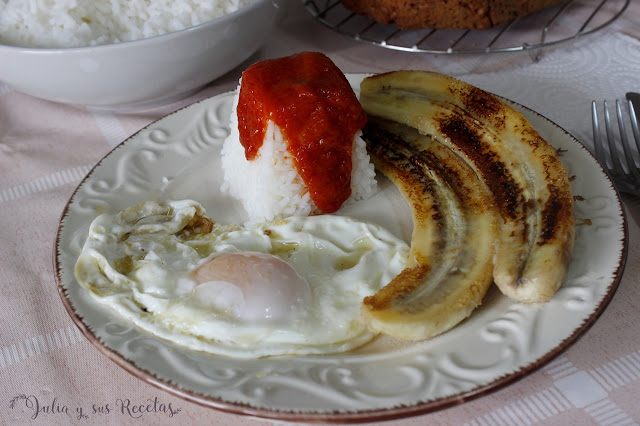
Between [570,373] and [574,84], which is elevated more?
[574,84]

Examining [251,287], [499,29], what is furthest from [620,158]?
[251,287]

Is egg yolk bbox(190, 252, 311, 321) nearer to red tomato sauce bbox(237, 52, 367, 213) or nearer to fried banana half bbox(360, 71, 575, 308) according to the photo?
fried banana half bbox(360, 71, 575, 308)

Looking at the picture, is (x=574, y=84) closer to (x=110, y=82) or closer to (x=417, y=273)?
(x=417, y=273)

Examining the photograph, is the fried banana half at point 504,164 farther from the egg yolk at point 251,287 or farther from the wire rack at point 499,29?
the wire rack at point 499,29

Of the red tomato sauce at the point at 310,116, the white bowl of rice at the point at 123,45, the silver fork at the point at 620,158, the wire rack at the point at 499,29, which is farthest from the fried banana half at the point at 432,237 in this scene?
the wire rack at the point at 499,29

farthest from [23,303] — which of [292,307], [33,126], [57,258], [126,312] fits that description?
[33,126]

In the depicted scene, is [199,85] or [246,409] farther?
[199,85]

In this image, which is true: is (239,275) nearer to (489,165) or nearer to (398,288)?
(398,288)

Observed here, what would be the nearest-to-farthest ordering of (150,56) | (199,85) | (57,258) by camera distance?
(57,258) → (150,56) → (199,85)
